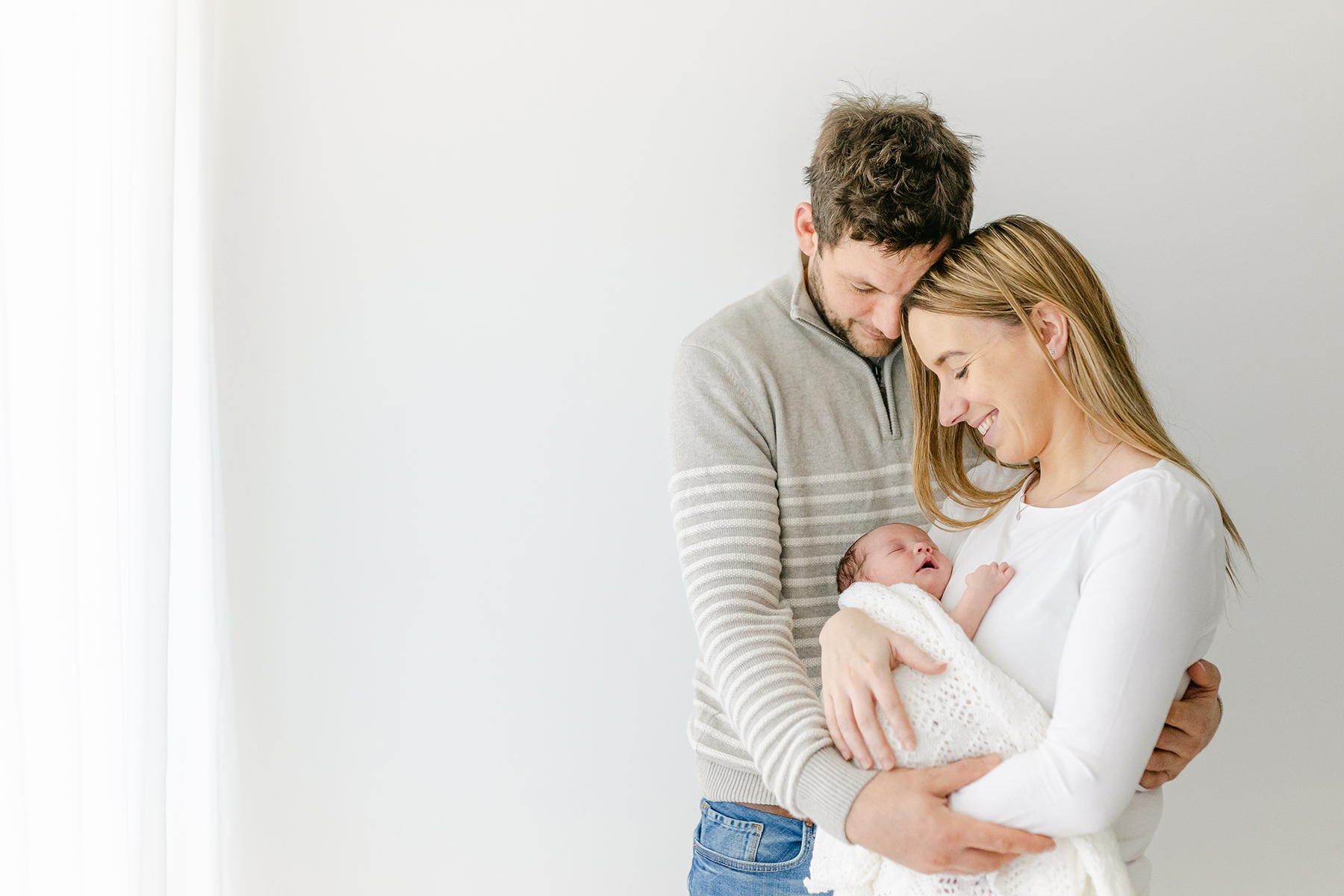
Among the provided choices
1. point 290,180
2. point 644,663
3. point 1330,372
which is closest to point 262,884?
point 644,663

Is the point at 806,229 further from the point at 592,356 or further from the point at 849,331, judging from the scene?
the point at 592,356

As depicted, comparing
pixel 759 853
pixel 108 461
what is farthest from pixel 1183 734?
pixel 108 461

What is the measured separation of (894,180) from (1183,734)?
859 millimetres

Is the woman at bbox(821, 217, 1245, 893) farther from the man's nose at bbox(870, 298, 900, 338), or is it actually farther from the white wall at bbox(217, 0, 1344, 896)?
the white wall at bbox(217, 0, 1344, 896)

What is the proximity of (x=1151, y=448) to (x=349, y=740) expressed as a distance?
5.03ft

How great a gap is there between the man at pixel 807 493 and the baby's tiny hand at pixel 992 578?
0.48 feet

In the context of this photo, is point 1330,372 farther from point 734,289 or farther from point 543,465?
point 543,465

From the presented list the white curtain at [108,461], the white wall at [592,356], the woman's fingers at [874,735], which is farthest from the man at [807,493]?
the white curtain at [108,461]

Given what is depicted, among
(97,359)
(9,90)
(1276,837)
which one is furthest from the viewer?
(1276,837)

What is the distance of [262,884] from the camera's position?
1791 millimetres

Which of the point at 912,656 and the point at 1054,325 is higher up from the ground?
the point at 1054,325

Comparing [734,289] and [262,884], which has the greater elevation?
[734,289]

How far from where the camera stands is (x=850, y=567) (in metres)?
1.42

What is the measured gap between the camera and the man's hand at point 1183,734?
1207 millimetres
